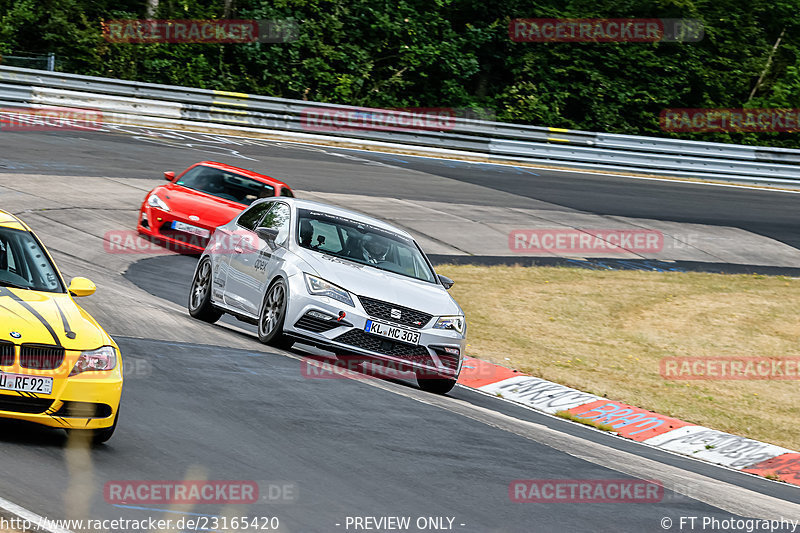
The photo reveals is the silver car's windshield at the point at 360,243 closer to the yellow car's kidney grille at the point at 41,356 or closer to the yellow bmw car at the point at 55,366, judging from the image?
the yellow bmw car at the point at 55,366

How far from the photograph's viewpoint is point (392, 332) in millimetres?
10742

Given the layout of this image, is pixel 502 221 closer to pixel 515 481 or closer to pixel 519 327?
pixel 519 327

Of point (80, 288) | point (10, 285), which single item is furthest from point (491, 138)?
point (10, 285)

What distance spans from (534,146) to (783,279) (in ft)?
41.2

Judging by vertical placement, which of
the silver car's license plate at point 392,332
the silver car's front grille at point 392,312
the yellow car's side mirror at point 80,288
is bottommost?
the silver car's license plate at point 392,332

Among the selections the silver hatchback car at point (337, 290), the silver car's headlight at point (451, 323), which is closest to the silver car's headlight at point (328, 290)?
the silver hatchback car at point (337, 290)

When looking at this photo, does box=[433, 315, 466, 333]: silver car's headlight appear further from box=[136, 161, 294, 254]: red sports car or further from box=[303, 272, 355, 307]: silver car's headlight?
box=[136, 161, 294, 254]: red sports car

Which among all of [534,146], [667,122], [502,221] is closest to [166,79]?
[534,146]

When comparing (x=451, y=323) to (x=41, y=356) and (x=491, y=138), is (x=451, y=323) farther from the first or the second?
(x=491, y=138)

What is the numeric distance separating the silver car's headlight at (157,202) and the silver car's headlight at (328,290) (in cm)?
780

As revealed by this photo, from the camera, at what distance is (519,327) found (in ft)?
55.7

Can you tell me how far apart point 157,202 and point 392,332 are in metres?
8.50

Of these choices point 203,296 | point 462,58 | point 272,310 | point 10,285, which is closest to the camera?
point 10,285

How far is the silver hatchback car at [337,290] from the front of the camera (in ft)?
35.2
